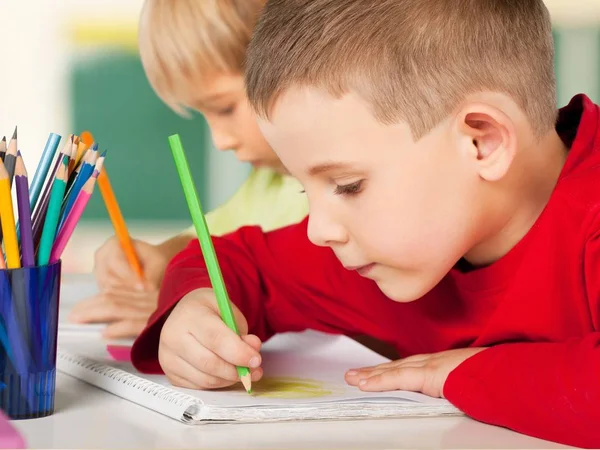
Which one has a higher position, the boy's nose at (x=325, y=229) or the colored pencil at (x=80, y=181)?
the colored pencil at (x=80, y=181)

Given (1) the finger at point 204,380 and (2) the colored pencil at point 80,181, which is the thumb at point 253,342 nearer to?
(1) the finger at point 204,380

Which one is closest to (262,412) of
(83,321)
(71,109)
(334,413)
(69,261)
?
(334,413)

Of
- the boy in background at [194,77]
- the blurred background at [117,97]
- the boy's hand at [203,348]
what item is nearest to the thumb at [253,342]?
the boy's hand at [203,348]

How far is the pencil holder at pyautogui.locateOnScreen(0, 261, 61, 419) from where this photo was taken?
0.58 m

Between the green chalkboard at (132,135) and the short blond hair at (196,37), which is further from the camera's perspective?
the green chalkboard at (132,135)

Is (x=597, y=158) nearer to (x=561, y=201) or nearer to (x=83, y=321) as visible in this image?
(x=561, y=201)

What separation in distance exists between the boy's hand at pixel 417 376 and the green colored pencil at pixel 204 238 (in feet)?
0.28

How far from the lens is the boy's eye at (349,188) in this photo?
0.67 metres

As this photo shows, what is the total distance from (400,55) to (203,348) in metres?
0.25

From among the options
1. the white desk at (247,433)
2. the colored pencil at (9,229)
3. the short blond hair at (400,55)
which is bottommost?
the white desk at (247,433)

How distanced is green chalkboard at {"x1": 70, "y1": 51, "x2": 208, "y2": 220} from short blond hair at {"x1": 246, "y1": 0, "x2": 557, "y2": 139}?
2996 millimetres

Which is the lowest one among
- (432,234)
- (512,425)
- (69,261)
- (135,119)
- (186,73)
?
(512,425)

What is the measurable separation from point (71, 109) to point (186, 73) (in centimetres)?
275

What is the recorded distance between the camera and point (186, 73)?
106 cm
